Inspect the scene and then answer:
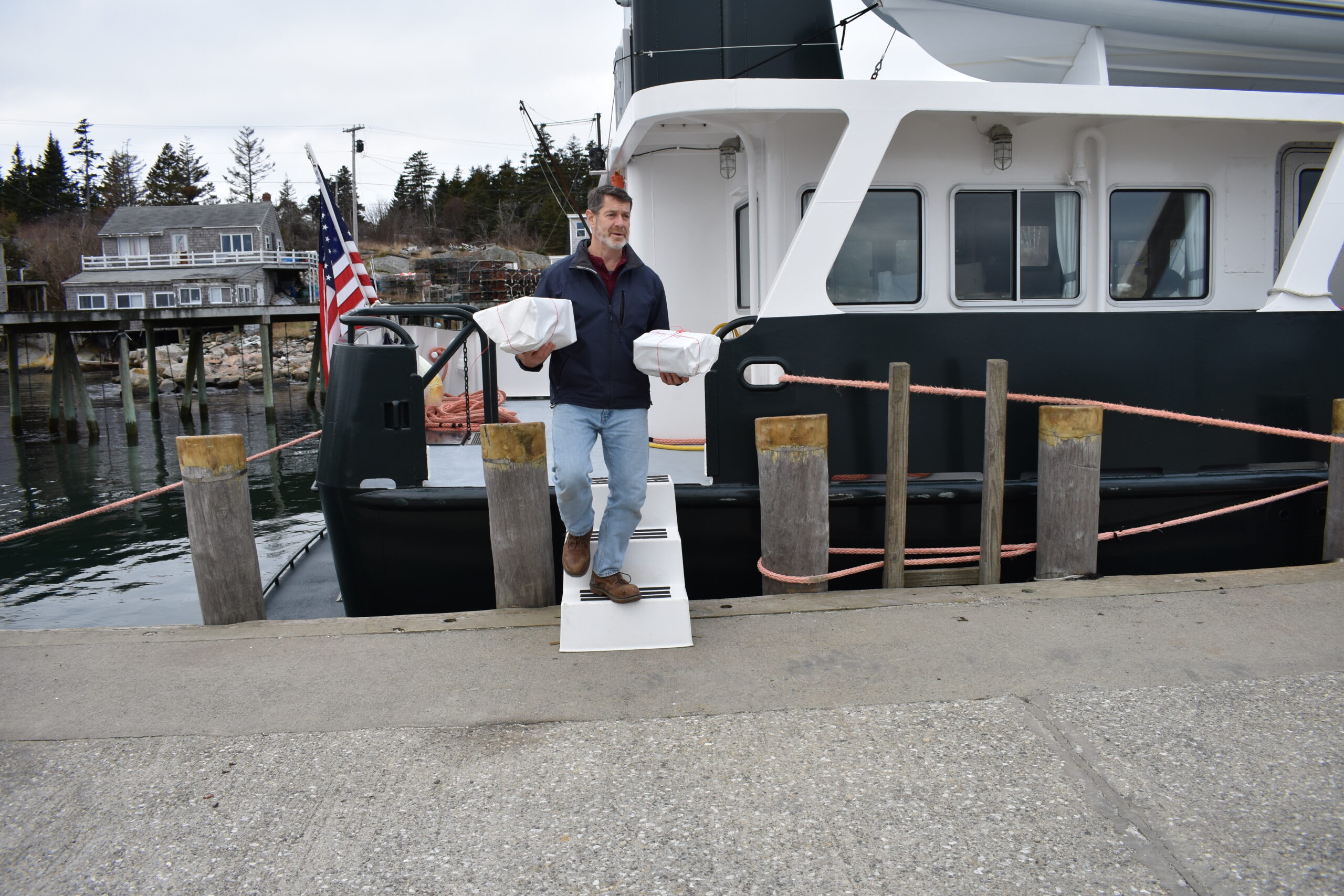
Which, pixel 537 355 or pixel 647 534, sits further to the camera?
pixel 647 534

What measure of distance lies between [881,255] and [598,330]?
242 centimetres

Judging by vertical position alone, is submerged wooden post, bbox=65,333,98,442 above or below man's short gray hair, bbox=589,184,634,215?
below

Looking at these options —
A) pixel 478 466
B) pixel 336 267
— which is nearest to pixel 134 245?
pixel 336 267

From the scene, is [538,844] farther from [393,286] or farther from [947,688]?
[393,286]

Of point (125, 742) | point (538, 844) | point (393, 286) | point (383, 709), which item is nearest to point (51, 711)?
point (125, 742)

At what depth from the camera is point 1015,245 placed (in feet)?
18.9

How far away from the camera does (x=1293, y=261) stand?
5480mm

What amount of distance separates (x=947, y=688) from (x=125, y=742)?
2750 millimetres

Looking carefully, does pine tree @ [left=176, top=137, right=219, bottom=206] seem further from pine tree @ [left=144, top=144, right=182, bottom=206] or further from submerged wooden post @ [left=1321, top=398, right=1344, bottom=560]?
submerged wooden post @ [left=1321, top=398, right=1344, bottom=560]

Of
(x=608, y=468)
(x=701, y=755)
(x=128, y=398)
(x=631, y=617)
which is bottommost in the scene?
(x=128, y=398)

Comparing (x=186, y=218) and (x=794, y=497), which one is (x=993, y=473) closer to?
(x=794, y=497)

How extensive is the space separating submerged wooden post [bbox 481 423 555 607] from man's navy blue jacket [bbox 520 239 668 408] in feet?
1.77

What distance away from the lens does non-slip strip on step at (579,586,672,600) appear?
3.97 m

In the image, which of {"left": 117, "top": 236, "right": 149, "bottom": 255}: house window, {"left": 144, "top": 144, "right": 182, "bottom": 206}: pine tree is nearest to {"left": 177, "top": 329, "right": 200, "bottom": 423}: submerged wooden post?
{"left": 117, "top": 236, "right": 149, "bottom": 255}: house window
